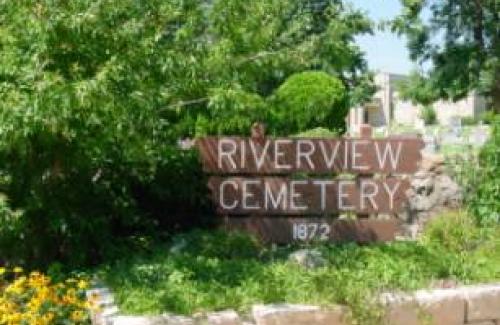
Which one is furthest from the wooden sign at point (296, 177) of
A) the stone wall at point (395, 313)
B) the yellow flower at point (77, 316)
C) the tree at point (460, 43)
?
the tree at point (460, 43)

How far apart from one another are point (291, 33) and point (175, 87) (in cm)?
156

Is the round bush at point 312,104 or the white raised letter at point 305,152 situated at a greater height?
the round bush at point 312,104

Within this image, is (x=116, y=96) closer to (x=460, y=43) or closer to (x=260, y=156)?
(x=260, y=156)

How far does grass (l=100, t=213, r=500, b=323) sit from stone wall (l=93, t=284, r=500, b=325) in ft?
0.29

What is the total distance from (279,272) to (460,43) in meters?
26.8

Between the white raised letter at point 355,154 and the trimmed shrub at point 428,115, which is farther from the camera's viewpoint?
the trimmed shrub at point 428,115

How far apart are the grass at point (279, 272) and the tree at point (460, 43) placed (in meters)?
24.2

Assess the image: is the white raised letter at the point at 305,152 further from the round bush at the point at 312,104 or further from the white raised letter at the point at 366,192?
the round bush at the point at 312,104

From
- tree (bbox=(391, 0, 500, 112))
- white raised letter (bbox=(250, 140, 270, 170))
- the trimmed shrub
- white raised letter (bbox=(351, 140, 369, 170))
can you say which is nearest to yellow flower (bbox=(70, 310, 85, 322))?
white raised letter (bbox=(250, 140, 270, 170))

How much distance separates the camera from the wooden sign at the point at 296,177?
766cm

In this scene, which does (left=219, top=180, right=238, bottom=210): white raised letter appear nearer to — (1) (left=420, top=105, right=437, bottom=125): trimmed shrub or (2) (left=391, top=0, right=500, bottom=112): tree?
(2) (left=391, top=0, right=500, bottom=112): tree

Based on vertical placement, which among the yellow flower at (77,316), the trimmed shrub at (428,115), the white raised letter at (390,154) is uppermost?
the trimmed shrub at (428,115)

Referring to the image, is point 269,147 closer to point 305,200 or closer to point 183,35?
point 305,200

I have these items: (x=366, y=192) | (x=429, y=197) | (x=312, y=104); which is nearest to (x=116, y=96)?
(x=366, y=192)
